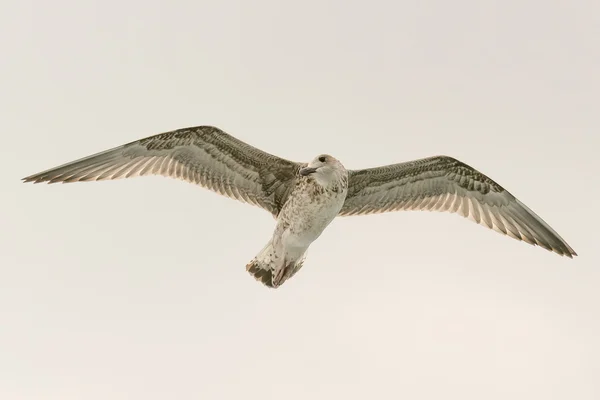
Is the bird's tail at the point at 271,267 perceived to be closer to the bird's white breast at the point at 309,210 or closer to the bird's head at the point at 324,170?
the bird's white breast at the point at 309,210

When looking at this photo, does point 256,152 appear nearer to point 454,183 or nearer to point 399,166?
point 399,166

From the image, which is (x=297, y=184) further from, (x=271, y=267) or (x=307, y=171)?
(x=271, y=267)

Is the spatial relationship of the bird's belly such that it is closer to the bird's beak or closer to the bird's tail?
the bird's beak

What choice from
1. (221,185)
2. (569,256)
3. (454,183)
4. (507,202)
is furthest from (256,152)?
(569,256)

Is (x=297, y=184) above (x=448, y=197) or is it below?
below

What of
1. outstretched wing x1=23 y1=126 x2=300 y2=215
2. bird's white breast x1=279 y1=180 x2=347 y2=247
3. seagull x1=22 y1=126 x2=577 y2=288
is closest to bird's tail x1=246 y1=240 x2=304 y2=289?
seagull x1=22 y1=126 x2=577 y2=288

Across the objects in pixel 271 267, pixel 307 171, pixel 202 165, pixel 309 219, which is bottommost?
pixel 271 267

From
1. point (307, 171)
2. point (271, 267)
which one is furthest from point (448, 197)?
point (271, 267)
